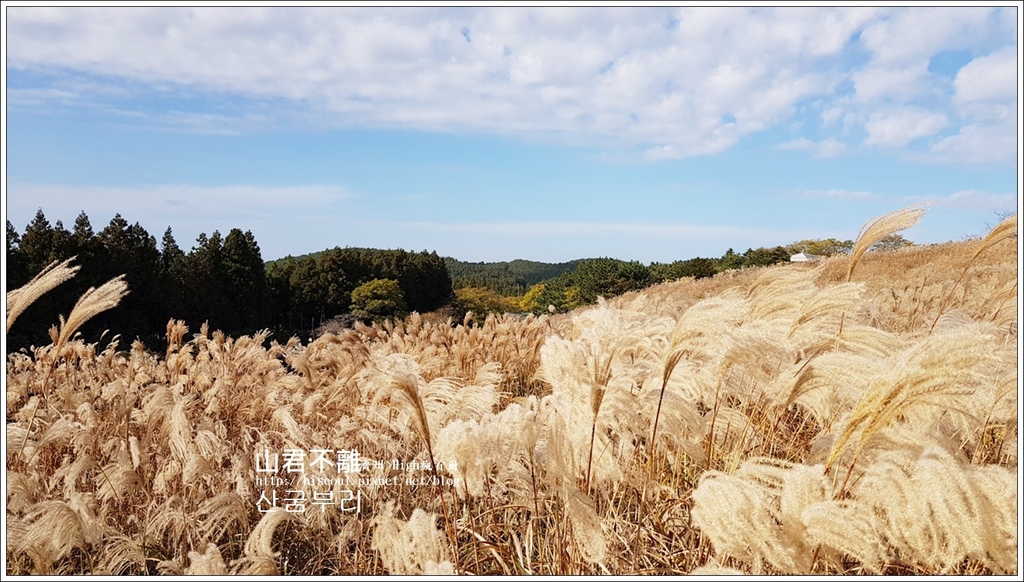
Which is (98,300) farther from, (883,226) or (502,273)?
(502,273)

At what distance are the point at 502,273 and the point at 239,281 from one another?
5944 cm

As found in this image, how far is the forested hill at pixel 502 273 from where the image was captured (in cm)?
8119

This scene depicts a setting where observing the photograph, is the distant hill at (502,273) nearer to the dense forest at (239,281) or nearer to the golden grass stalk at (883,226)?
the dense forest at (239,281)

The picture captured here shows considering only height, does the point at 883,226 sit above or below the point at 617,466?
above

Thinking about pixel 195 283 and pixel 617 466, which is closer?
pixel 617 466

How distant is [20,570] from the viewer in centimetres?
202

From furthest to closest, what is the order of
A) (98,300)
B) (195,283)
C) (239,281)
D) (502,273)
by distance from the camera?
1. (502,273)
2. (239,281)
3. (195,283)
4. (98,300)

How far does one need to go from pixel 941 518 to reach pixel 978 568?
0.69 metres

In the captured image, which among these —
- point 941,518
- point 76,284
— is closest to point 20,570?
point 941,518

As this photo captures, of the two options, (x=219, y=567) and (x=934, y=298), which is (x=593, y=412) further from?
(x=934, y=298)

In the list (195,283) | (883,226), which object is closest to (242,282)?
(195,283)

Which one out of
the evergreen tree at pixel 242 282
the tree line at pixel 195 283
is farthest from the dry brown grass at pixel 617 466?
the evergreen tree at pixel 242 282

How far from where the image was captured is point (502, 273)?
313 feet

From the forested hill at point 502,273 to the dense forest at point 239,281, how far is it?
74.2 ft
